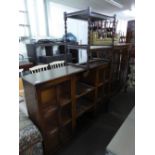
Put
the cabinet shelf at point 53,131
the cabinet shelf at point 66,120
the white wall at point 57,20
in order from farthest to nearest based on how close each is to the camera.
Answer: the white wall at point 57,20 → the cabinet shelf at point 66,120 → the cabinet shelf at point 53,131

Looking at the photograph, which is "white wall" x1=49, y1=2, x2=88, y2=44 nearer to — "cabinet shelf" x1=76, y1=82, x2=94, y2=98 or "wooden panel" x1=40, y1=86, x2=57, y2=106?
"cabinet shelf" x1=76, y1=82, x2=94, y2=98

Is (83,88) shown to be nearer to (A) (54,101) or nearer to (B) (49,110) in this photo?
(A) (54,101)

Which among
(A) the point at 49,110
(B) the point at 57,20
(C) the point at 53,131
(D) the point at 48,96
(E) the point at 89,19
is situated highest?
(B) the point at 57,20

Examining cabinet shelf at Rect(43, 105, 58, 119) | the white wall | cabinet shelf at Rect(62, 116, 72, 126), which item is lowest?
cabinet shelf at Rect(62, 116, 72, 126)

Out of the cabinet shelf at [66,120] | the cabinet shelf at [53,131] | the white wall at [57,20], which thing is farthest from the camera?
A: the white wall at [57,20]

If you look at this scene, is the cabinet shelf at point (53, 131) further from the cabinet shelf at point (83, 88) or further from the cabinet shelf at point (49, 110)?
the cabinet shelf at point (83, 88)

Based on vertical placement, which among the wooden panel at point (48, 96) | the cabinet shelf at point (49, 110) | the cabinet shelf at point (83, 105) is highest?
the wooden panel at point (48, 96)

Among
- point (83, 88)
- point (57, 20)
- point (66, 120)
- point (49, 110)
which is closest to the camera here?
point (49, 110)

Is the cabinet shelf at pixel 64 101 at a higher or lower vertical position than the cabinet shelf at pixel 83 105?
higher

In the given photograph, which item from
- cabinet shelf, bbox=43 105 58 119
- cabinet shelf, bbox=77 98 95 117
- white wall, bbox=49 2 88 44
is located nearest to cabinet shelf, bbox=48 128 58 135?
cabinet shelf, bbox=43 105 58 119

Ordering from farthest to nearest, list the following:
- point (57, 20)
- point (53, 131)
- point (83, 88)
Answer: point (57, 20) → point (83, 88) → point (53, 131)

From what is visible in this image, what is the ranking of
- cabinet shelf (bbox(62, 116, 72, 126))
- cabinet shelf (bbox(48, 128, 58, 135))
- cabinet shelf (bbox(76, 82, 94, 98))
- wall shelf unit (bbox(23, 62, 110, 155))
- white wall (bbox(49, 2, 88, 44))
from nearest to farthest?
wall shelf unit (bbox(23, 62, 110, 155))
cabinet shelf (bbox(48, 128, 58, 135))
cabinet shelf (bbox(62, 116, 72, 126))
cabinet shelf (bbox(76, 82, 94, 98))
white wall (bbox(49, 2, 88, 44))

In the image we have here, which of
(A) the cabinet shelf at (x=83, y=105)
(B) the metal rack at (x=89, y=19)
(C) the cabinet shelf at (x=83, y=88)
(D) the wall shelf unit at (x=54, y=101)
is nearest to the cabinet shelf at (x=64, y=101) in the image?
(D) the wall shelf unit at (x=54, y=101)

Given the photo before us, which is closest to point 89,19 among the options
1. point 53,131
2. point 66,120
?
point 66,120
